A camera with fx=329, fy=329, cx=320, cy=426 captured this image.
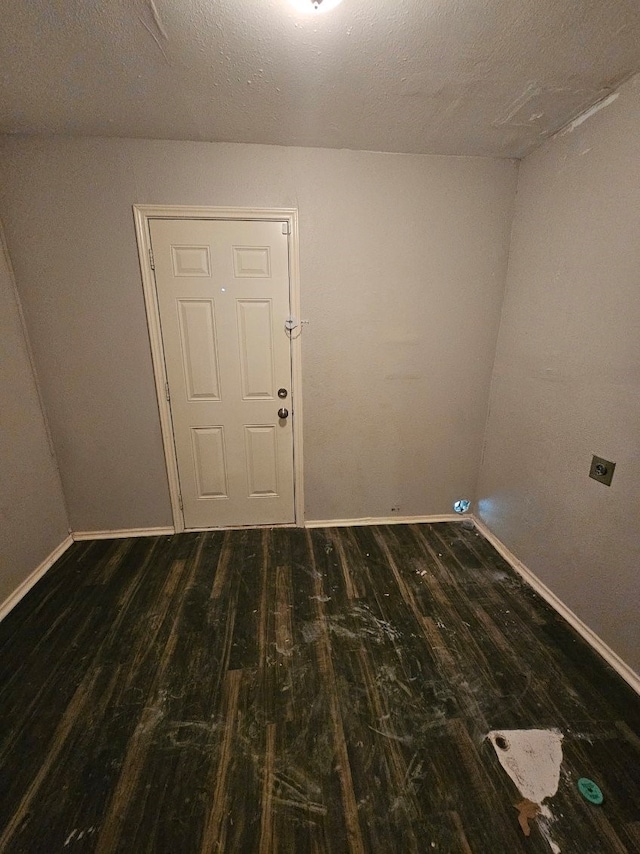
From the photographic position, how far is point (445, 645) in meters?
1.60

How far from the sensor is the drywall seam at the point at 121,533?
2391 millimetres

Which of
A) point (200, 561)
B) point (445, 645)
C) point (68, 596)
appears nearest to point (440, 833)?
point (445, 645)

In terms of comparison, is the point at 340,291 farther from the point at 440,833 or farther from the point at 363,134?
the point at 440,833

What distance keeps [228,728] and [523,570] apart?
1.81 metres

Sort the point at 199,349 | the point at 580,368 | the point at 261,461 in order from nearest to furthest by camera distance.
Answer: the point at 580,368 → the point at 199,349 → the point at 261,461

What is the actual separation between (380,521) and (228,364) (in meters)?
1.63

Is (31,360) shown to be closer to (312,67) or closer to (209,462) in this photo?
(209,462)

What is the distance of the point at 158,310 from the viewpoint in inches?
81.5

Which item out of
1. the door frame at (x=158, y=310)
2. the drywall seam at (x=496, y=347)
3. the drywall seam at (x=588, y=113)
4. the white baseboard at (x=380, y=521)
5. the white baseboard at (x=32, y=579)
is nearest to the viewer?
the drywall seam at (x=588, y=113)

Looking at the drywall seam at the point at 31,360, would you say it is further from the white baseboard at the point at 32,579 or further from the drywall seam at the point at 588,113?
the drywall seam at the point at 588,113

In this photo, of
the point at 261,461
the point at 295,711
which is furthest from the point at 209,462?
the point at 295,711

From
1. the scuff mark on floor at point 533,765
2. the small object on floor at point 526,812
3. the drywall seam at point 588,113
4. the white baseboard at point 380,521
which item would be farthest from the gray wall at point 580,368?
the small object on floor at point 526,812

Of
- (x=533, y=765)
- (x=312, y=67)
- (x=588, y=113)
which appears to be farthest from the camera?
(x=588, y=113)

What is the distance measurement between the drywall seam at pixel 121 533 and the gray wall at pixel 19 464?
8.0 inches
